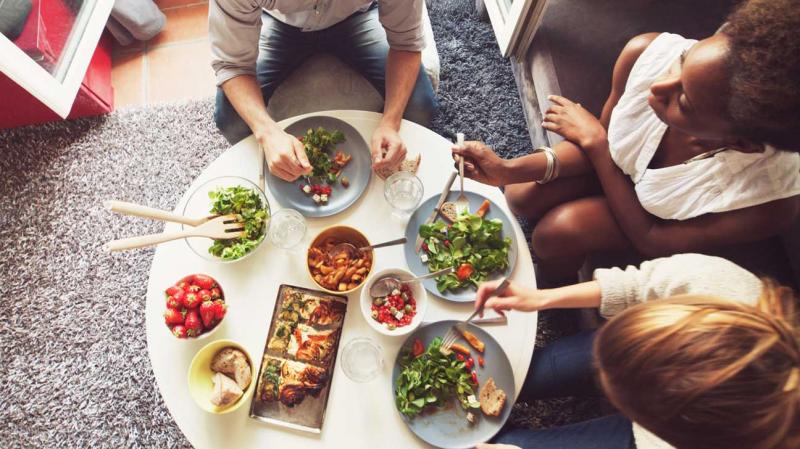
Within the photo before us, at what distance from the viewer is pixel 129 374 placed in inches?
69.4

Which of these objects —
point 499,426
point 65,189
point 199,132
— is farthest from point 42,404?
point 499,426

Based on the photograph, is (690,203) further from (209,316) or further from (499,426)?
(209,316)

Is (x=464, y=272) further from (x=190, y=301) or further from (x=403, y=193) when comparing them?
(x=190, y=301)

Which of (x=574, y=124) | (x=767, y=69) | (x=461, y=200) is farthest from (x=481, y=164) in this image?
(x=767, y=69)

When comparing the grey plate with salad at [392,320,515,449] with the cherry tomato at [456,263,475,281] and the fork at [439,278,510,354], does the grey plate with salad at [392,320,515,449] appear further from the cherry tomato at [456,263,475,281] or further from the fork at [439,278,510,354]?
the cherry tomato at [456,263,475,281]

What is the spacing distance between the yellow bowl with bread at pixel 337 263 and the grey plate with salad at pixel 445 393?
201 millimetres

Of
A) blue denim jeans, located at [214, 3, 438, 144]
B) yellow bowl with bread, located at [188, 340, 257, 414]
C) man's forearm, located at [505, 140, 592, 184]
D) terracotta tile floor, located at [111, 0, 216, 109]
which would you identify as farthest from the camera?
terracotta tile floor, located at [111, 0, 216, 109]

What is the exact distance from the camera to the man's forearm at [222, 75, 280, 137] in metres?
1.33

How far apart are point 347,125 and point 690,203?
936 mm

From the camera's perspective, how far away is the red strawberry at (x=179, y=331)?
3.59 feet

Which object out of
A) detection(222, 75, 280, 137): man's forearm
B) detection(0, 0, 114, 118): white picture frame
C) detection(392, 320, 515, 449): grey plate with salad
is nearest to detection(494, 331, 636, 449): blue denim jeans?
detection(392, 320, 515, 449): grey plate with salad

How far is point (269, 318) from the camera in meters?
1.17

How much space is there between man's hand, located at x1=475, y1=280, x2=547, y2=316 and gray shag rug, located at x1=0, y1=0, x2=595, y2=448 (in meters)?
0.72

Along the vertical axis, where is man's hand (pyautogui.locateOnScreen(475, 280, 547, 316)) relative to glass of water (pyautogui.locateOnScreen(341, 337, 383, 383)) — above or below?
above
